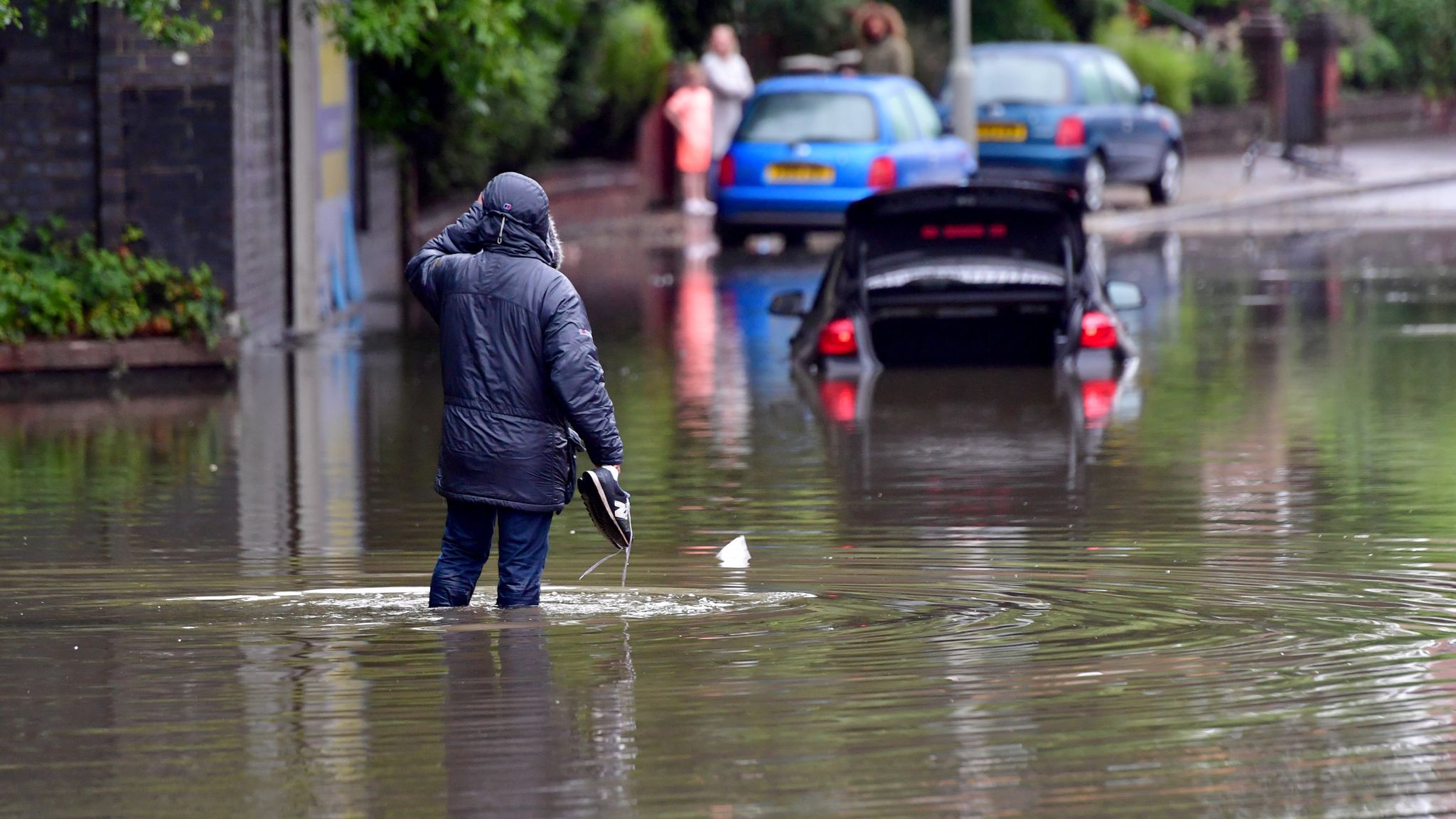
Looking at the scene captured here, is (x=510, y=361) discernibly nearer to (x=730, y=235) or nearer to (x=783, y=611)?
(x=783, y=611)

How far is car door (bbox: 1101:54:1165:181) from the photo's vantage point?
3044 cm

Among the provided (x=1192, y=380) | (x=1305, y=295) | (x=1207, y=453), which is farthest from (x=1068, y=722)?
(x=1305, y=295)


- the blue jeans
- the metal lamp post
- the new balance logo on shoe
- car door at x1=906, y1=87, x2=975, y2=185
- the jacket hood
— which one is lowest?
the blue jeans

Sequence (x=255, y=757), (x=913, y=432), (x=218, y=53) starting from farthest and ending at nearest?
(x=218, y=53), (x=913, y=432), (x=255, y=757)

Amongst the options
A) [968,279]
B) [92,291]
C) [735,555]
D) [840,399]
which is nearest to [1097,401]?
[968,279]

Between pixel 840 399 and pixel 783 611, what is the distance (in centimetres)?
633

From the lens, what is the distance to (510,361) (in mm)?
7676

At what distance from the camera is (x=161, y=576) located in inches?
350

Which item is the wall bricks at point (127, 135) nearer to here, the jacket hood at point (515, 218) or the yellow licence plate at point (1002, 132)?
the jacket hood at point (515, 218)

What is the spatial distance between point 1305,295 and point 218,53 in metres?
8.66

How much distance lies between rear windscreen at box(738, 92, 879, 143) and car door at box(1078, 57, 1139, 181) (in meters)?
4.83

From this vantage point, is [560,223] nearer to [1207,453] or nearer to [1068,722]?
[1207,453]

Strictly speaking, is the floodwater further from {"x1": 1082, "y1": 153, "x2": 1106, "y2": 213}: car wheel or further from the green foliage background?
{"x1": 1082, "y1": 153, "x2": 1106, "y2": 213}: car wheel

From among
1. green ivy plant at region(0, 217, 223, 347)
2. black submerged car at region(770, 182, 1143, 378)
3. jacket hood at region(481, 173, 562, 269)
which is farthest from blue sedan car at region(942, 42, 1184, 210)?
jacket hood at region(481, 173, 562, 269)
